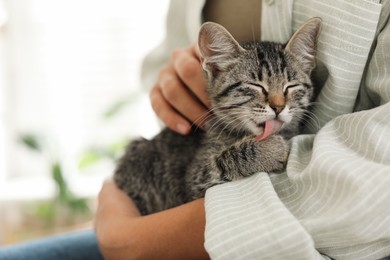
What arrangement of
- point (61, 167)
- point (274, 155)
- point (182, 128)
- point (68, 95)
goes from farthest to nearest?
1. point (68, 95)
2. point (61, 167)
3. point (182, 128)
4. point (274, 155)

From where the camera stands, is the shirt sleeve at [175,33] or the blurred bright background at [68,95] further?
the blurred bright background at [68,95]

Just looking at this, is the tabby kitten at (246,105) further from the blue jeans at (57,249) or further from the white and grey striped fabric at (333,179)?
the blue jeans at (57,249)

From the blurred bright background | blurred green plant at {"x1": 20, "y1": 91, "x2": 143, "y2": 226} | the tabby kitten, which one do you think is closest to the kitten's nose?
the tabby kitten

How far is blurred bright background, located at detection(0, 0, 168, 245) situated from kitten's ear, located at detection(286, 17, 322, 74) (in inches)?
65.4

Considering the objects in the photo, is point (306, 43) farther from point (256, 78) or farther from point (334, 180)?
point (334, 180)

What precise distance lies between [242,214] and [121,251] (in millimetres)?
396

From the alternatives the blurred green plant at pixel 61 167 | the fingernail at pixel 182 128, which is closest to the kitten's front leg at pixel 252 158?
the fingernail at pixel 182 128

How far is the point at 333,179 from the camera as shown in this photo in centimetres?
70

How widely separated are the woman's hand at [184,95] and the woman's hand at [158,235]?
0.98 ft

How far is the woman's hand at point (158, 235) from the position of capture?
0.92 m

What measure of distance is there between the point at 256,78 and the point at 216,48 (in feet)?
0.41

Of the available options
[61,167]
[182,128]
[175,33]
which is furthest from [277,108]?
[61,167]

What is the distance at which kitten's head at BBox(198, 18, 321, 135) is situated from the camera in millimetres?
1014

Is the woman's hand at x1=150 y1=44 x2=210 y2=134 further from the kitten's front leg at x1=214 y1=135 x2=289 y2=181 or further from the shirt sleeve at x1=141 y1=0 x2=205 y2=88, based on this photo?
the kitten's front leg at x1=214 y1=135 x2=289 y2=181
